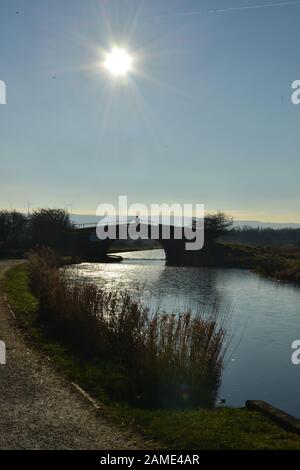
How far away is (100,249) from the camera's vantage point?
77.0 m

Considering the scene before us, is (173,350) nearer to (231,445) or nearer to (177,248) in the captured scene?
(231,445)

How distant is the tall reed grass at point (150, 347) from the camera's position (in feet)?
36.7

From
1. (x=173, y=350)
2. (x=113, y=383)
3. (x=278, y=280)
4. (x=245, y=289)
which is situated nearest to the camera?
(x=113, y=383)

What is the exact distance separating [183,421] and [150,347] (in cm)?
291

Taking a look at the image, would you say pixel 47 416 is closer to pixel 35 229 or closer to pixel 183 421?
pixel 183 421

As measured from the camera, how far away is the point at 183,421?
29.2ft

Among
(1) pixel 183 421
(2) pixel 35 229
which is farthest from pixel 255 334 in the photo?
(2) pixel 35 229

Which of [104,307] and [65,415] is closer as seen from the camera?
[65,415]

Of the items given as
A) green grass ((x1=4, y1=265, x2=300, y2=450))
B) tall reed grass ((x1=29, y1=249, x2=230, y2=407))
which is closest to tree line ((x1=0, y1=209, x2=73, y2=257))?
tall reed grass ((x1=29, y1=249, x2=230, y2=407))

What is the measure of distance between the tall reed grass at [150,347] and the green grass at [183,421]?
57cm

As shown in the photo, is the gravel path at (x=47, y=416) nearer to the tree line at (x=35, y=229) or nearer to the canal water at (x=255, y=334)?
the canal water at (x=255, y=334)

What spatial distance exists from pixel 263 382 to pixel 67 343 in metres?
5.42

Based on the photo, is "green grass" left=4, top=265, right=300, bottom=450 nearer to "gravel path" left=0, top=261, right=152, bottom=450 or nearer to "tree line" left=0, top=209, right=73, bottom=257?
"gravel path" left=0, top=261, right=152, bottom=450

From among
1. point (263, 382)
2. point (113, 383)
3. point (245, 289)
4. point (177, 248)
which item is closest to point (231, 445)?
point (113, 383)
